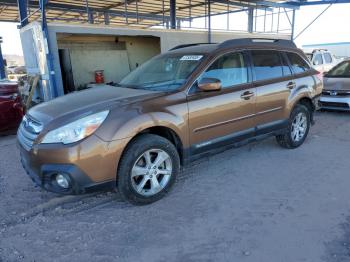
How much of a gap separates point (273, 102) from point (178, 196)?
6.92ft

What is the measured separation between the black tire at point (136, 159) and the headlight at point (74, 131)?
1.44 ft

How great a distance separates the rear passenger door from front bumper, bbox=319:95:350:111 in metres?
3.53

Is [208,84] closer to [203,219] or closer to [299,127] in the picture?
[203,219]

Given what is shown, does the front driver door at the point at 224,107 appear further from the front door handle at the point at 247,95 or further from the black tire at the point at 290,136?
the black tire at the point at 290,136

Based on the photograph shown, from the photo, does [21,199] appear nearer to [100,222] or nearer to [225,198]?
[100,222]

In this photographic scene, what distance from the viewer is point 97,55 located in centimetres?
1144

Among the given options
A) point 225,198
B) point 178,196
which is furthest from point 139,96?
point 225,198

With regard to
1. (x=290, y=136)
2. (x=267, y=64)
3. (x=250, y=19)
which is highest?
(x=250, y=19)

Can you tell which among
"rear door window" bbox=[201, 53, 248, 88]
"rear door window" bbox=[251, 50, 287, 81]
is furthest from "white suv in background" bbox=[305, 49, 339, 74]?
"rear door window" bbox=[201, 53, 248, 88]

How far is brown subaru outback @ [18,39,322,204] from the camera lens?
303cm

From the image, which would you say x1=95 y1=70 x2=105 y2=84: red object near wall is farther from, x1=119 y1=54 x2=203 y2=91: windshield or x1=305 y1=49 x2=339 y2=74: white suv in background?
x1=305 y1=49 x2=339 y2=74: white suv in background

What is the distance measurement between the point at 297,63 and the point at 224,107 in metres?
2.03

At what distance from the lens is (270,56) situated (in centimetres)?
481

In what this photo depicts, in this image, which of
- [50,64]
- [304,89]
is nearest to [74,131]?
[304,89]
